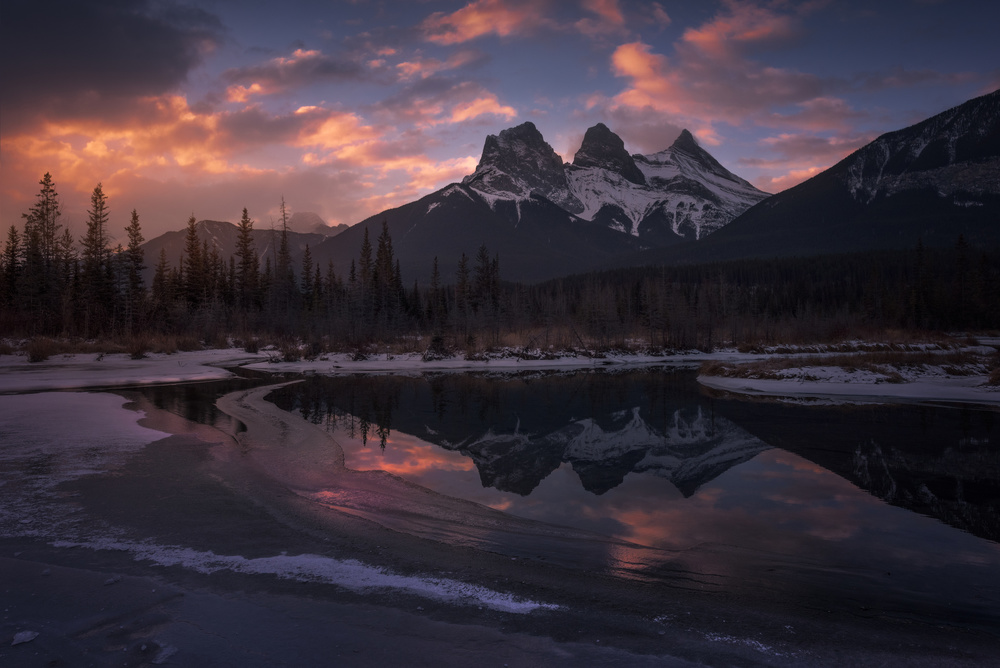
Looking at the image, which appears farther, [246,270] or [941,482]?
[246,270]

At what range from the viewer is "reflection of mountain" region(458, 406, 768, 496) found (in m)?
10.0

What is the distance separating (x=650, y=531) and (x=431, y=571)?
3.13 meters

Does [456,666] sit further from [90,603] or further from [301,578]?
[90,603]

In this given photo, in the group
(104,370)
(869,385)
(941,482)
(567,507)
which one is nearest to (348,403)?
(567,507)

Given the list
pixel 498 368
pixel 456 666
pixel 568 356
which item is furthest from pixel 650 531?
pixel 568 356

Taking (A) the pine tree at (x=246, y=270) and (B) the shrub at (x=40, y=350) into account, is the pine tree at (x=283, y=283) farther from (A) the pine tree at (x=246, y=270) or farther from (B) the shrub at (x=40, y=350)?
(B) the shrub at (x=40, y=350)

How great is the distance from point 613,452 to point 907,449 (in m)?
6.74

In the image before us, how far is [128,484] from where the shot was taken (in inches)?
338

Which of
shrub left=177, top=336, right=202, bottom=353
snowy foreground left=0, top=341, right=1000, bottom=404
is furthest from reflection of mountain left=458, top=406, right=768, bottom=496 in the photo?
shrub left=177, top=336, right=202, bottom=353

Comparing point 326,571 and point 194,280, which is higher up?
point 194,280

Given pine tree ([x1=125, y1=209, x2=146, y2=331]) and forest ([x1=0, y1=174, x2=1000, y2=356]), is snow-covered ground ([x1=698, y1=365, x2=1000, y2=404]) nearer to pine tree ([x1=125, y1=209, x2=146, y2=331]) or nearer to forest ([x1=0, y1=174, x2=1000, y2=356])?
forest ([x1=0, y1=174, x2=1000, y2=356])

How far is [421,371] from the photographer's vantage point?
34969 millimetres

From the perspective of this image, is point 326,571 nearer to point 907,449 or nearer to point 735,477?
point 735,477

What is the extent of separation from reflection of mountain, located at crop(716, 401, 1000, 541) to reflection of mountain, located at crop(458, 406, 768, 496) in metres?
1.55
